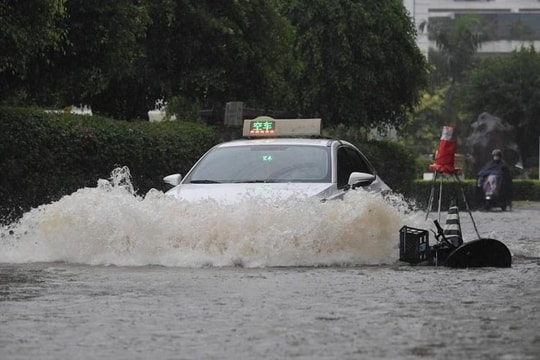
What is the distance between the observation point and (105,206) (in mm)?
14430

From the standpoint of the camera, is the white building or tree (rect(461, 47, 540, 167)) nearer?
tree (rect(461, 47, 540, 167))

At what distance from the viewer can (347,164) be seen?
16188 millimetres

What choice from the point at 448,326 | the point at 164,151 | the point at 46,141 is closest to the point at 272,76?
the point at 164,151

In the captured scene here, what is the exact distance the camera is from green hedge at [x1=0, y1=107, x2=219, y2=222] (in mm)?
19547

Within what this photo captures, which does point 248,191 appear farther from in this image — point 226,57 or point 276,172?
point 226,57

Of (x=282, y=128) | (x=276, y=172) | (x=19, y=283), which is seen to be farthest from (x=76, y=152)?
(x=19, y=283)

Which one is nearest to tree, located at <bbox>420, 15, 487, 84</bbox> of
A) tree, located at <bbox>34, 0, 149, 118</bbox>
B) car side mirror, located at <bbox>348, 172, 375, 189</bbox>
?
tree, located at <bbox>34, 0, 149, 118</bbox>

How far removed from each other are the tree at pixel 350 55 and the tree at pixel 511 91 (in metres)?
46.7

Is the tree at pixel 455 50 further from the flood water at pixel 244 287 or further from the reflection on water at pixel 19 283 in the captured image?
the reflection on water at pixel 19 283

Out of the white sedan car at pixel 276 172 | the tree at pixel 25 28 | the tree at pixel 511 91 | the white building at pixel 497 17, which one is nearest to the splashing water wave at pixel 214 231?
the white sedan car at pixel 276 172

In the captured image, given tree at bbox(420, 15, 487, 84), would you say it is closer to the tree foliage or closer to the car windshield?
the tree foliage

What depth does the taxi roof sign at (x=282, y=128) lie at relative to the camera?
59.0ft

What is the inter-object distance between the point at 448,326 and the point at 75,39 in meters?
15.1

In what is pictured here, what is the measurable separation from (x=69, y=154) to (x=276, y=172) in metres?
5.99
